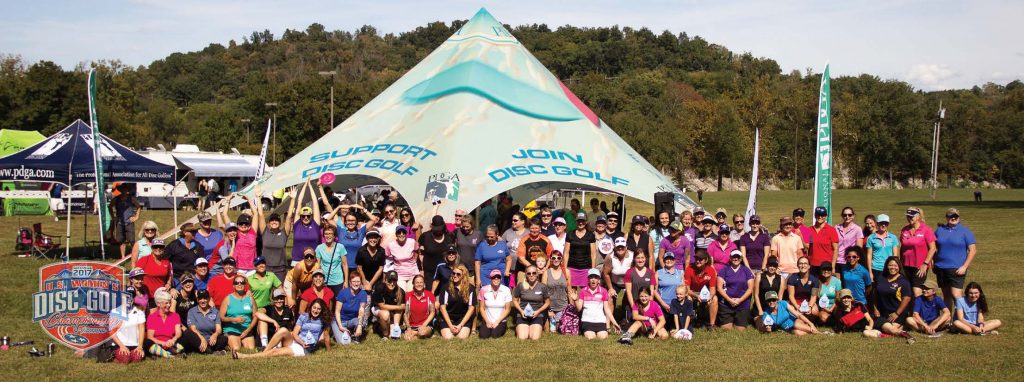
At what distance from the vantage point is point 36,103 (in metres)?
52.4

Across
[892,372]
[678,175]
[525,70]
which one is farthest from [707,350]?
[678,175]

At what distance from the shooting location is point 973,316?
10.8 meters

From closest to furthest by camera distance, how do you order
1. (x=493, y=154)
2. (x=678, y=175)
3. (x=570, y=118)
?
(x=493, y=154) → (x=570, y=118) → (x=678, y=175)

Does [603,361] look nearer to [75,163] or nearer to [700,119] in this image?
[75,163]

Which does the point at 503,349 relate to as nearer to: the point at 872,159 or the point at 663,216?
the point at 663,216

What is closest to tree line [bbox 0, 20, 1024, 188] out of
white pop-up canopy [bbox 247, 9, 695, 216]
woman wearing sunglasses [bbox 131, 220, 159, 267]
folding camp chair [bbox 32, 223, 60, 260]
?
folding camp chair [bbox 32, 223, 60, 260]

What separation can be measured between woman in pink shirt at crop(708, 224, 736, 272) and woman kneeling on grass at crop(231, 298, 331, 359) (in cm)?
450

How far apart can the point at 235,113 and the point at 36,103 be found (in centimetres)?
2163

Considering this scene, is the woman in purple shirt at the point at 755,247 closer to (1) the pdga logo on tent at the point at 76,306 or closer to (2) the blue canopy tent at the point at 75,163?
(1) the pdga logo on tent at the point at 76,306

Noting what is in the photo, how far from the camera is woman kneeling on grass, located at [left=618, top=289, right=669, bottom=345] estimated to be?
10.7 metres

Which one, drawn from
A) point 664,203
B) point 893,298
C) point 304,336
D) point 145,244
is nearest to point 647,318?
point 893,298

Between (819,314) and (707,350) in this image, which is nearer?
(707,350)

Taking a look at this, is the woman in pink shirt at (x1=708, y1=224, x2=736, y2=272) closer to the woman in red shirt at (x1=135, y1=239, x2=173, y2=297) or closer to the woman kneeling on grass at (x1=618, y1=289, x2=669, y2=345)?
the woman kneeling on grass at (x1=618, y1=289, x2=669, y2=345)

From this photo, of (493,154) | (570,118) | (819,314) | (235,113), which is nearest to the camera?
(819,314)
